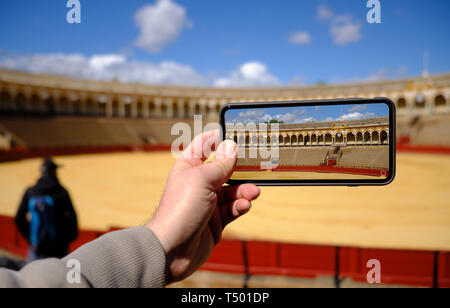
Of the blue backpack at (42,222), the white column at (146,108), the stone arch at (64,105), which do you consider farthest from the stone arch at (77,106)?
the blue backpack at (42,222)

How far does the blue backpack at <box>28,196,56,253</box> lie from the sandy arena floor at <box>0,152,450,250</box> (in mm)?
3872

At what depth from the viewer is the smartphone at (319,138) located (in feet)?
4.60

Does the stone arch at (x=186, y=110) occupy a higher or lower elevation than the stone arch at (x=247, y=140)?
higher

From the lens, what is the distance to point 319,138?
141cm

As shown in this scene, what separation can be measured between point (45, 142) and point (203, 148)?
102ft

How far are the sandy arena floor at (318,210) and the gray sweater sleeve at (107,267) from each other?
5573 mm

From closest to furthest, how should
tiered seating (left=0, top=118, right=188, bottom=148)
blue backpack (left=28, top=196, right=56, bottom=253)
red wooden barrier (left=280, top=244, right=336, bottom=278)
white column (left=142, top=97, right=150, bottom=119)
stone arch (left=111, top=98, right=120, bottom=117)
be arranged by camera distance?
blue backpack (left=28, top=196, right=56, bottom=253)
red wooden barrier (left=280, top=244, right=336, bottom=278)
tiered seating (left=0, top=118, right=188, bottom=148)
stone arch (left=111, top=98, right=120, bottom=117)
white column (left=142, top=97, right=150, bottom=119)

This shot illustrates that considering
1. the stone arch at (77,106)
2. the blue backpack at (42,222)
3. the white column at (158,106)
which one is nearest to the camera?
the blue backpack at (42,222)

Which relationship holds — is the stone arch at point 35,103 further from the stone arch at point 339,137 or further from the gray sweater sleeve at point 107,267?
the stone arch at point 339,137

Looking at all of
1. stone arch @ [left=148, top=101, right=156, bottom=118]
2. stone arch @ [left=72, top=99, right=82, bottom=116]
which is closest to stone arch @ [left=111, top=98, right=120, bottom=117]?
stone arch @ [left=72, top=99, right=82, bottom=116]

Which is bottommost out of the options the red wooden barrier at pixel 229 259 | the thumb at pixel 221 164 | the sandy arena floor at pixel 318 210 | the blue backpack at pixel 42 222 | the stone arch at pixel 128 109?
the sandy arena floor at pixel 318 210

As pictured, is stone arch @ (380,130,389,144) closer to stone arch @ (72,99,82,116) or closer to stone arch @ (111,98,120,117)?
stone arch @ (72,99,82,116)

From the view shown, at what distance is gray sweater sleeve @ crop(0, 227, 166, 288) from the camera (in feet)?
3.14
